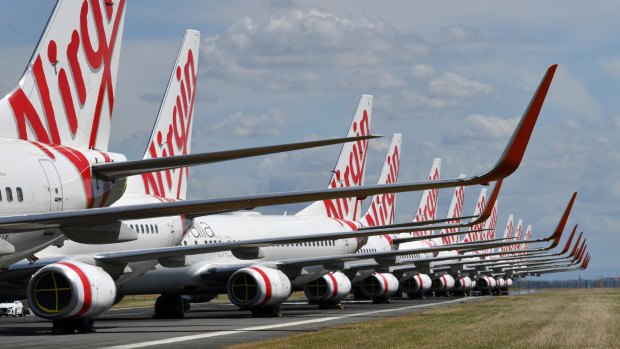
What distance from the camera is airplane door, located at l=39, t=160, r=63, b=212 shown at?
50.4 feet

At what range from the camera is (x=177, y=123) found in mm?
31734

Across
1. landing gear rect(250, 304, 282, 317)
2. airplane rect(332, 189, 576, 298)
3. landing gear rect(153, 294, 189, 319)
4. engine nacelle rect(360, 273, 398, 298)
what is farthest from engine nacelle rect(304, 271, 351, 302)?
engine nacelle rect(360, 273, 398, 298)

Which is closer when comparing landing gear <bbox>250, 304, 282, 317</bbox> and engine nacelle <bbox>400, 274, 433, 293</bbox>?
landing gear <bbox>250, 304, 282, 317</bbox>

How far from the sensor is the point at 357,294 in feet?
176

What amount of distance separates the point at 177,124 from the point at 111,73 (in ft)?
44.3

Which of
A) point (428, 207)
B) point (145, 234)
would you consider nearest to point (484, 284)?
point (428, 207)

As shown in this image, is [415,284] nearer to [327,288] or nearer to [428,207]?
[428,207]

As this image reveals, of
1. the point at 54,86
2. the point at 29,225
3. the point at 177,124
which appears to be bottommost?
the point at 29,225

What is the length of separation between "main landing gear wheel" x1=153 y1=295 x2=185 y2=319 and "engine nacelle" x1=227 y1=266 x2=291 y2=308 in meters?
4.20

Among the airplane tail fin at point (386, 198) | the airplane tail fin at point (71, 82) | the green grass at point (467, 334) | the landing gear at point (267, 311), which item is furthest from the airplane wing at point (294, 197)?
the airplane tail fin at point (386, 198)

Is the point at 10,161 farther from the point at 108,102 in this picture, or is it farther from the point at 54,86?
the point at 108,102

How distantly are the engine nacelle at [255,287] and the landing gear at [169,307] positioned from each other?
4201 mm

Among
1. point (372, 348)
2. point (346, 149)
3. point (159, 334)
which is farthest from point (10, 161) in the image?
point (346, 149)

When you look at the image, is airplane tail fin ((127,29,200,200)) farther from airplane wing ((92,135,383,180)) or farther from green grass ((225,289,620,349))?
airplane wing ((92,135,383,180))
